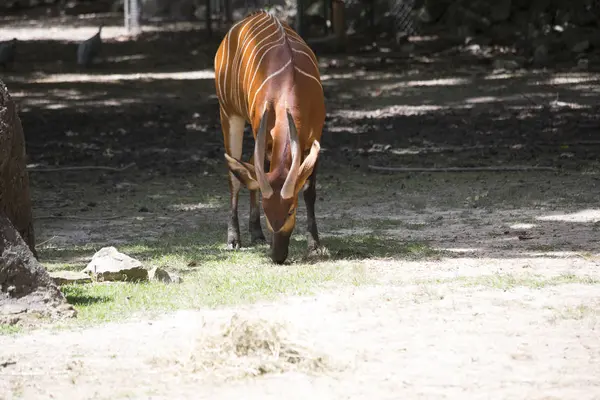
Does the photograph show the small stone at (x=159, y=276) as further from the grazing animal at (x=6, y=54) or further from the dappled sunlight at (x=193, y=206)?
the grazing animal at (x=6, y=54)

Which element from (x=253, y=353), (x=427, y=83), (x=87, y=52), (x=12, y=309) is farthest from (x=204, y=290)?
(x=87, y=52)

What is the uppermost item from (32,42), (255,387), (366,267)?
(255,387)

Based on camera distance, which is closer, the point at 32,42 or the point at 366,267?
the point at 366,267

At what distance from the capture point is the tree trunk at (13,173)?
7039mm

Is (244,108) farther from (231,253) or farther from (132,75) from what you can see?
(132,75)

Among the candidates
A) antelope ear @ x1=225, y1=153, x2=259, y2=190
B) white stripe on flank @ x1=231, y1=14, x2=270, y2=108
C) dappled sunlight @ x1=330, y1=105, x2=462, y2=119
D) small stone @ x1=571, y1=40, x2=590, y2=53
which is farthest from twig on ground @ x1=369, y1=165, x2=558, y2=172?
small stone @ x1=571, y1=40, x2=590, y2=53

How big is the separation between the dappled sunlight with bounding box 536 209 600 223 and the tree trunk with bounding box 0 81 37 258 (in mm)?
4803

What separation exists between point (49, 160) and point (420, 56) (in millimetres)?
9092

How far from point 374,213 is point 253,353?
5349 mm

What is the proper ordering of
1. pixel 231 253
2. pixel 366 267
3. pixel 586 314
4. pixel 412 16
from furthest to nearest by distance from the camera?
pixel 412 16
pixel 231 253
pixel 366 267
pixel 586 314

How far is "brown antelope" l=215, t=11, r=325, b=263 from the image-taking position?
8.22m

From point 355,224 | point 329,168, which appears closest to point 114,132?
point 329,168

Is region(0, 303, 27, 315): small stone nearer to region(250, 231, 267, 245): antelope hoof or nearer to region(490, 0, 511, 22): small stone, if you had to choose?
region(250, 231, 267, 245): antelope hoof

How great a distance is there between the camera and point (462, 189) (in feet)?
39.5
